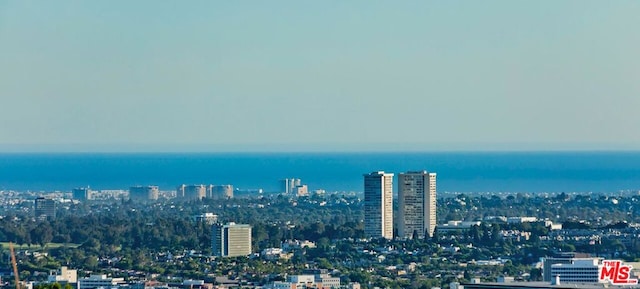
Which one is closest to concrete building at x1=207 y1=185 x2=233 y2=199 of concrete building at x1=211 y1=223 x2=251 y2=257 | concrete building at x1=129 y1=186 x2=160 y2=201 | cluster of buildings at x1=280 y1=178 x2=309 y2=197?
concrete building at x1=129 y1=186 x2=160 y2=201

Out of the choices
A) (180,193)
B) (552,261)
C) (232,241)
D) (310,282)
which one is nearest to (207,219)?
(232,241)

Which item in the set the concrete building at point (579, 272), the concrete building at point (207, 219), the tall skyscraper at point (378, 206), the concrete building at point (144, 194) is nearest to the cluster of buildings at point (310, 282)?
the concrete building at point (579, 272)

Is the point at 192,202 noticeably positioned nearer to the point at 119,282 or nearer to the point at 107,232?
the point at 107,232

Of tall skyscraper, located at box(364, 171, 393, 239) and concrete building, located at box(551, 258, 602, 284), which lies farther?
tall skyscraper, located at box(364, 171, 393, 239)

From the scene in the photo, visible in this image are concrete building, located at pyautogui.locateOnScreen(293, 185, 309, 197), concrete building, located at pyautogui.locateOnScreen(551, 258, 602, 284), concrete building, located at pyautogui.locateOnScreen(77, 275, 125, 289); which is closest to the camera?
concrete building, located at pyautogui.locateOnScreen(551, 258, 602, 284)

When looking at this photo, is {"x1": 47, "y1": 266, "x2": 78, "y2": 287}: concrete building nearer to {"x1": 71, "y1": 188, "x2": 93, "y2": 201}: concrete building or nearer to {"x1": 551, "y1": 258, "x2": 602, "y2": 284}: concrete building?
{"x1": 551, "y1": 258, "x2": 602, "y2": 284}: concrete building

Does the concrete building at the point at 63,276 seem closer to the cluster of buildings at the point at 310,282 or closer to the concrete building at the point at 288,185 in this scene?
the cluster of buildings at the point at 310,282

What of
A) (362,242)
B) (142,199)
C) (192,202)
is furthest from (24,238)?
(142,199)
